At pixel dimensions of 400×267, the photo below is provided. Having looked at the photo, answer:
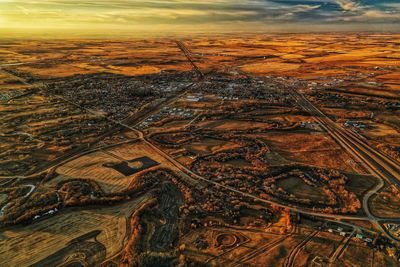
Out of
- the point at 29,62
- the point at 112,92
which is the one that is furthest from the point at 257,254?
the point at 29,62

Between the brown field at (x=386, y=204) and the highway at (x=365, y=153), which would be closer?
the brown field at (x=386, y=204)

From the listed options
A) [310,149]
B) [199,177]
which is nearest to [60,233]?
[199,177]

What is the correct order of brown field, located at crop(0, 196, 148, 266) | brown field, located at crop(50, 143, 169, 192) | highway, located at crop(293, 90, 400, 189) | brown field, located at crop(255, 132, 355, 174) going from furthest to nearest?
brown field, located at crop(255, 132, 355, 174) → highway, located at crop(293, 90, 400, 189) → brown field, located at crop(50, 143, 169, 192) → brown field, located at crop(0, 196, 148, 266)

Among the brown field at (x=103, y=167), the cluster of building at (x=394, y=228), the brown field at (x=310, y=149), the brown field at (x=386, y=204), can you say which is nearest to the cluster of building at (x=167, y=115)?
the brown field at (x=103, y=167)

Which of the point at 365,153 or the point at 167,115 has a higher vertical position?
the point at 167,115

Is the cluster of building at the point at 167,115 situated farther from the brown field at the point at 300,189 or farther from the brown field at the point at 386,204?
the brown field at the point at 386,204

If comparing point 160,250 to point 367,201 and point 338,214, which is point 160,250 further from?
point 367,201

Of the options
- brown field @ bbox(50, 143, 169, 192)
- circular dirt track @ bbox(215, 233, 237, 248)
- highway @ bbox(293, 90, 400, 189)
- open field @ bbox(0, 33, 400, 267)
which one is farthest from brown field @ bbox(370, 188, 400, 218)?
brown field @ bbox(50, 143, 169, 192)

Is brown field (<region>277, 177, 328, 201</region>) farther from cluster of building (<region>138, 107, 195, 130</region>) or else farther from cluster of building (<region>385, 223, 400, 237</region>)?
cluster of building (<region>138, 107, 195, 130</region>)

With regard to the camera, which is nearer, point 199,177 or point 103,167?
point 199,177

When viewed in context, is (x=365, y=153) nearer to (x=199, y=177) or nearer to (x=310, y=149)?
(x=310, y=149)

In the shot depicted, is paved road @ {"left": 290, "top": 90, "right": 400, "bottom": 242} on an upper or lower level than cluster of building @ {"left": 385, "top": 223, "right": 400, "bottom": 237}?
upper
